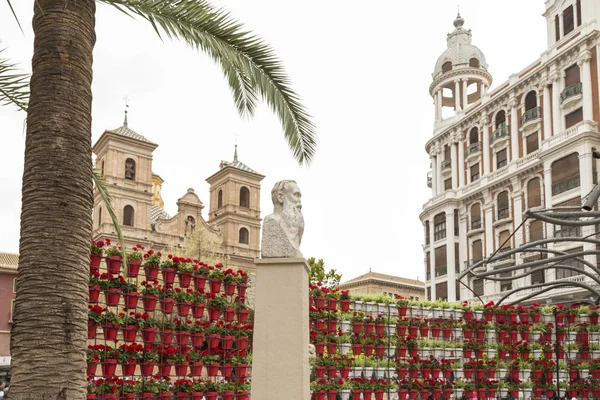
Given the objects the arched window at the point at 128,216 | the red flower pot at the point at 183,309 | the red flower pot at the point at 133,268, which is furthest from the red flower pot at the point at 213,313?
the arched window at the point at 128,216

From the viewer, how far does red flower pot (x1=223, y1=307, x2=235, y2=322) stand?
9.23m

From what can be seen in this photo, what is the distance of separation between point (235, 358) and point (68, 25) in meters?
5.53

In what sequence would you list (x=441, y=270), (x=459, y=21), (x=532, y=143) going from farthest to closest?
(x=459, y=21), (x=441, y=270), (x=532, y=143)

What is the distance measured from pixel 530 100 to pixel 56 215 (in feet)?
118

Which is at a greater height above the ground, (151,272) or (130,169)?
(130,169)

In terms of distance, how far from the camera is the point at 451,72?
46062 mm

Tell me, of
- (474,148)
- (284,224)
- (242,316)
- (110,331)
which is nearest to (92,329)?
(110,331)

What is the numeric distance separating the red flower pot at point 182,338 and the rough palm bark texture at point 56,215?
374cm

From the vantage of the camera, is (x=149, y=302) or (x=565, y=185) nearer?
(x=149, y=302)

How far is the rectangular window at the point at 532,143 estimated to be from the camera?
36094 mm

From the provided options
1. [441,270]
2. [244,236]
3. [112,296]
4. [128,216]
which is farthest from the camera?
[244,236]

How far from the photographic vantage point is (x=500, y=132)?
3888 centimetres

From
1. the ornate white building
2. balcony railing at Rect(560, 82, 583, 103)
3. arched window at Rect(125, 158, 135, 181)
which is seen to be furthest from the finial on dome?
arched window at Rect(125, 158, 135, 181)

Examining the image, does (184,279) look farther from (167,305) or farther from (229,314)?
(229,314)
